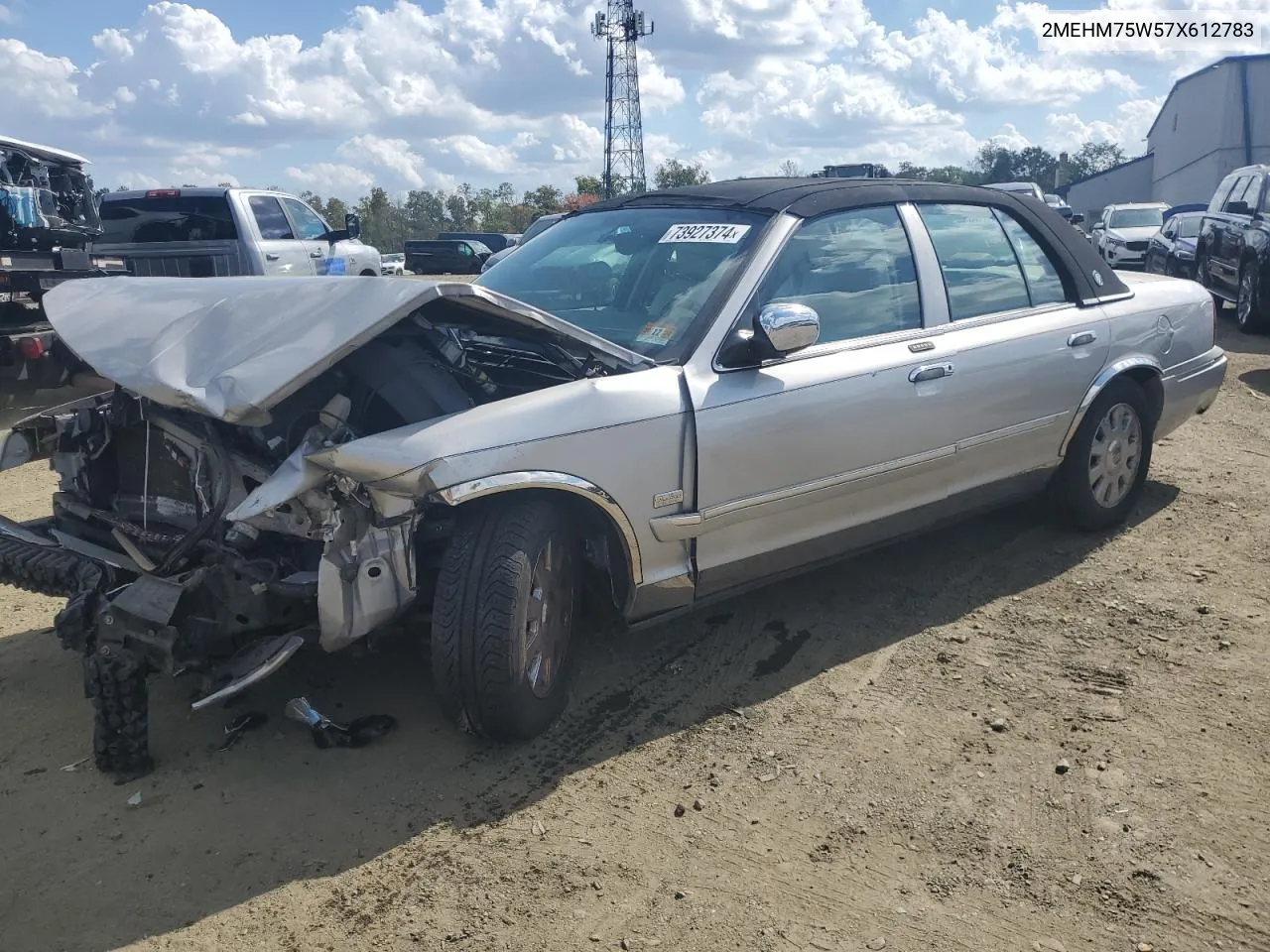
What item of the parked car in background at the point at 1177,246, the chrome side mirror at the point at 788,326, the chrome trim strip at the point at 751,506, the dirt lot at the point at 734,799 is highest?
the parked car in background at the point at 1177,246

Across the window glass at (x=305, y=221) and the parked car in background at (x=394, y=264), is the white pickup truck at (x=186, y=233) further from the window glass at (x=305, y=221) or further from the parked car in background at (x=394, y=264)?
the parked car in background at (x=394, y=264)

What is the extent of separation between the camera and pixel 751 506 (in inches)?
143

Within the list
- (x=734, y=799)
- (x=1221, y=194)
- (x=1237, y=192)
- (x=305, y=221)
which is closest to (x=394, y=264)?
(x=305, y=221)

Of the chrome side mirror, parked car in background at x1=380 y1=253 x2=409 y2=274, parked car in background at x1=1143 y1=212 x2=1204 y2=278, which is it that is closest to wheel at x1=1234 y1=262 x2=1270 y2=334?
parked car in background at x1=1143 y1=212 x2=1204 y2=278

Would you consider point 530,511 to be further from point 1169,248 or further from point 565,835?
point 1169,248

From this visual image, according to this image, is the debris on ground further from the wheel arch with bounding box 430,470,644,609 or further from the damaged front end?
the wheel arch with bounding box 430,470,644,609

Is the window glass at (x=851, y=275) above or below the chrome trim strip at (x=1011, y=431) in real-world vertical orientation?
above

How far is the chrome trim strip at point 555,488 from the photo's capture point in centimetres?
293

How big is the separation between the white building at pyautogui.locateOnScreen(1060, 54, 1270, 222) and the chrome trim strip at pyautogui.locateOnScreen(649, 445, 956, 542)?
1537 inches

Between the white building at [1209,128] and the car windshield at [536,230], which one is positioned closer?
the car windshield at [536,230]

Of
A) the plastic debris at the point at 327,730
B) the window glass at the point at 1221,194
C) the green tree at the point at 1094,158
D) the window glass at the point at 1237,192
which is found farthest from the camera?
the green tree at the point at 1094,158

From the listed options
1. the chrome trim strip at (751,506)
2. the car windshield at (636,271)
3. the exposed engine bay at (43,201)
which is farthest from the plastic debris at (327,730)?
the exposed engine bay at (43,201)

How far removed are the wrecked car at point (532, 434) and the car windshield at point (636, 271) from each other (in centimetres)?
1

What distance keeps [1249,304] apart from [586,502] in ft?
37.1
